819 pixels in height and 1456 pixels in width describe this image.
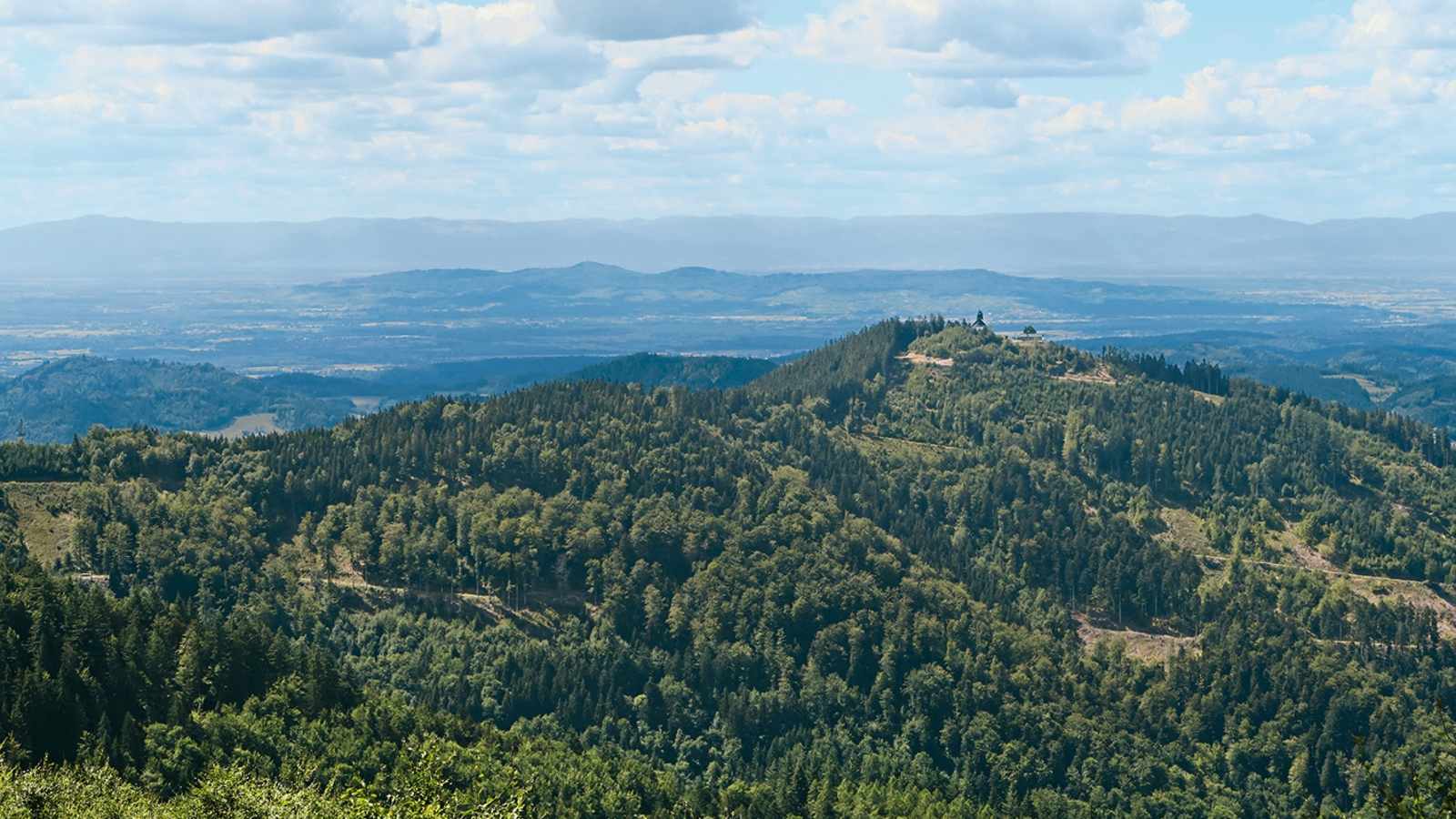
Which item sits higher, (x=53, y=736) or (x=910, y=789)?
(x=53, y=736)

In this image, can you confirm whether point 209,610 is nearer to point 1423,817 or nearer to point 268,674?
point 268,674

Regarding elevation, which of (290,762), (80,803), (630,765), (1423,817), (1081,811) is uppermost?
(1423,817)

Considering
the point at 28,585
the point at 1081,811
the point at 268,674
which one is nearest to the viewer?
the point at 28,585

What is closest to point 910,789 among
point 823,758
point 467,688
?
point 823,758

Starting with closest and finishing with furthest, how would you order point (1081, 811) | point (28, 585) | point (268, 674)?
point (28, 585) < point (268, 674) < point (1081, 811)

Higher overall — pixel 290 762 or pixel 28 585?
pixel 28 585

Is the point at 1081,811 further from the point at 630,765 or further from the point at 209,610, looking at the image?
the point at 209,610

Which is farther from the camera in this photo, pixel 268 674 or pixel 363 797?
pixel 268 674

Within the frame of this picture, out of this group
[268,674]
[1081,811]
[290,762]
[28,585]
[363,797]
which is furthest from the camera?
[1081,811]

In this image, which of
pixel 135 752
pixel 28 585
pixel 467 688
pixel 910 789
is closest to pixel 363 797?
pixel 135 752
